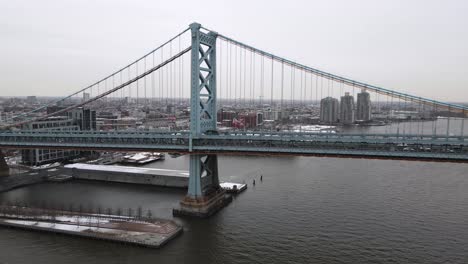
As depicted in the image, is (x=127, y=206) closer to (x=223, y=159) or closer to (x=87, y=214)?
(x=87, y=214)

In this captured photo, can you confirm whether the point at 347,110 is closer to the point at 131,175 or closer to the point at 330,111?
the point at 330,111

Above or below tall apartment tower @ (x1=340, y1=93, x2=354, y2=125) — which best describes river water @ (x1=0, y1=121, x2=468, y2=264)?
below

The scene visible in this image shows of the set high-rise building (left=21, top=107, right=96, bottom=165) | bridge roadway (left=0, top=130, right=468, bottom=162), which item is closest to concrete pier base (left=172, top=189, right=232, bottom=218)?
bridge roadway (left=0, top=130, right=468, bottom=162)

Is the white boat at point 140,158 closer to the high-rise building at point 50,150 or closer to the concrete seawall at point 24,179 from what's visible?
the high-rise building at point 50,150

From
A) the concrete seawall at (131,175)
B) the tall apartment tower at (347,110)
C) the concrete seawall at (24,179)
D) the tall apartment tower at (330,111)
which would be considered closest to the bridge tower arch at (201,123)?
the concrete seawall at (131,175)

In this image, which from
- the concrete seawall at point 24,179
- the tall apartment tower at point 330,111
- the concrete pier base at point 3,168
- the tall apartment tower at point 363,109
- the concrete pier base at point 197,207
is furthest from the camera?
the tall apartment tower at point 330,111

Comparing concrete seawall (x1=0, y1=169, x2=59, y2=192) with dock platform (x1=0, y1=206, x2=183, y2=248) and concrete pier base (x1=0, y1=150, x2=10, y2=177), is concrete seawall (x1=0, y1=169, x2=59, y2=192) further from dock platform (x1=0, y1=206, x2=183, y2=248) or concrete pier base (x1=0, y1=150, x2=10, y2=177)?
dock platform (x1=0, y1=206, x2=183, y2=248)
